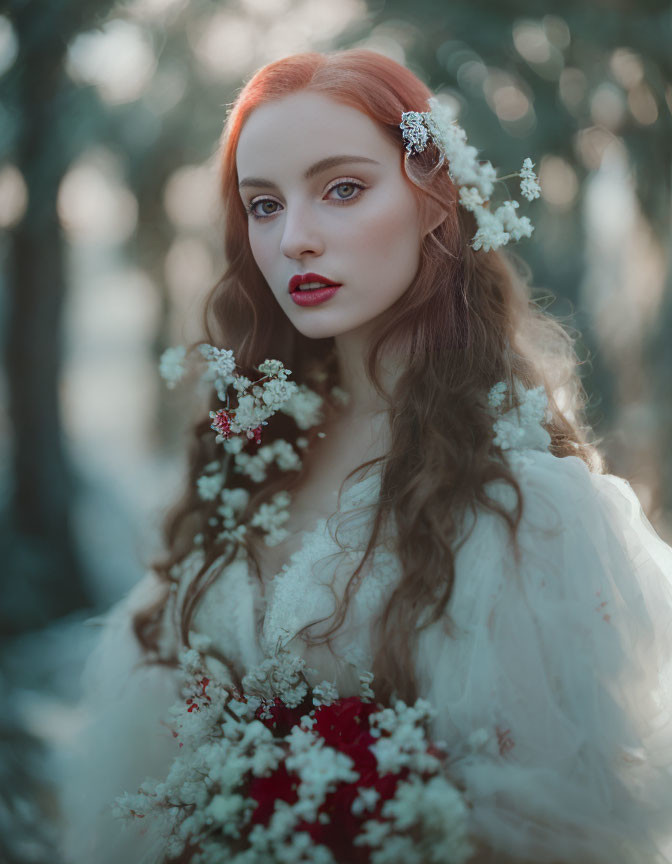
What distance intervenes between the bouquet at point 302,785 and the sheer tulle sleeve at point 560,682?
61 mm

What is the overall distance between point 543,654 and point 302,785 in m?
0.38

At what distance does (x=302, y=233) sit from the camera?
46.9 inches

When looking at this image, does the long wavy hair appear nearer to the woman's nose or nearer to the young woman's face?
the young woman's face

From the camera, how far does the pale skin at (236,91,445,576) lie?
3.86ft

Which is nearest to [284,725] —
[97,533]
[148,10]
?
[97,533]

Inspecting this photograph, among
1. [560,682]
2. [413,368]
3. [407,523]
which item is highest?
[413,368]

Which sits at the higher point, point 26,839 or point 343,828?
point 26,839

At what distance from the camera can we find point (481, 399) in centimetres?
119

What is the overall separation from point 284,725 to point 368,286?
Answer: 2.46 feet

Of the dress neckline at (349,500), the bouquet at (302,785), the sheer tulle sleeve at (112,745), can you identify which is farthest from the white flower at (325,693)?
the sheer tulle sleeve at (112,745)

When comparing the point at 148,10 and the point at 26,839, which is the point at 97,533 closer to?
the point at 26,839

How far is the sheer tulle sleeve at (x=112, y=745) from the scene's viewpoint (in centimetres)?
131

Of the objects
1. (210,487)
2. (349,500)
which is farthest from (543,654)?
(210,487)

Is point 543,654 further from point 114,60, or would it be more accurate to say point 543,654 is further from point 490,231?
point 114,60
